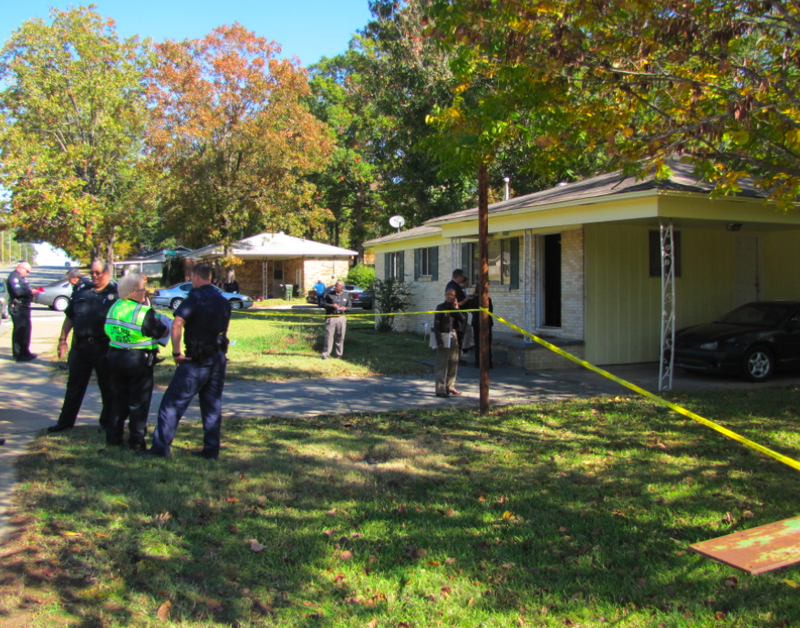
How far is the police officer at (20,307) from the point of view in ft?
41.8

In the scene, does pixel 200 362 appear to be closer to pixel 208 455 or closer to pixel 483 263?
pixel 208 455

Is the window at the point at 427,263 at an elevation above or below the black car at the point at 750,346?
above

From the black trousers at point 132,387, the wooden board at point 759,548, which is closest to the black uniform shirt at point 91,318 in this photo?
the black trousers at point 132,387

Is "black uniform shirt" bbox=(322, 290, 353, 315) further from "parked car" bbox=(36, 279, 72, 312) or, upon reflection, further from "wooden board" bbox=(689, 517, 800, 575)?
"parked car" bbox=(36, 279, 72, 312)

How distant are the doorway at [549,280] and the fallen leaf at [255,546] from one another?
35.7 feet

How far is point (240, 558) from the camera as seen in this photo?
4219 mm

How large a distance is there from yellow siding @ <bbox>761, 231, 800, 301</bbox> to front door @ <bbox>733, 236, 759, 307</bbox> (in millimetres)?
241

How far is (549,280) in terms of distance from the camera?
1503cm

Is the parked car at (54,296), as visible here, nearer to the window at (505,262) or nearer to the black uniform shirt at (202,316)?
the window at (505,262)

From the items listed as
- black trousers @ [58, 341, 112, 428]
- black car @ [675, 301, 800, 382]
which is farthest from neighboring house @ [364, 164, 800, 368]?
black trousers @ [58, 341, 112, 428]

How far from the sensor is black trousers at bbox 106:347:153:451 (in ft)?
20.2

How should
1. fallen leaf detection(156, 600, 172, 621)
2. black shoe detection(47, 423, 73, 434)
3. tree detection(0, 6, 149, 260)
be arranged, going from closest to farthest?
fallen leaf detection(156, 600, 172, 621) → black shoe detection(47, 423, 73, 434) → tree detection(0, 6, 149, 260)

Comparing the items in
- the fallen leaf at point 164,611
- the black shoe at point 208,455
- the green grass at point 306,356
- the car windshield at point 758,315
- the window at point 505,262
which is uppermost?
the window at point 505,262

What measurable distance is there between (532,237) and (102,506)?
1084 cm
